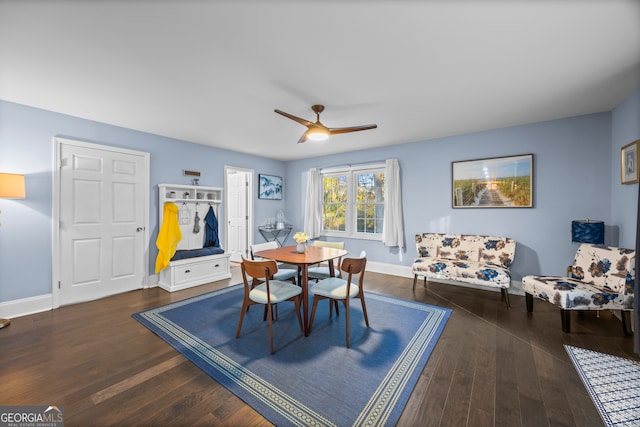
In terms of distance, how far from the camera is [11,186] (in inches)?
106

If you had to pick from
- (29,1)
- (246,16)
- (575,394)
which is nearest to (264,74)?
(246,16)

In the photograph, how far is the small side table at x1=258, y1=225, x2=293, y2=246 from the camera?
19.5ft

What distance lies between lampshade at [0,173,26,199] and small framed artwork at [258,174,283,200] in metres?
3.68

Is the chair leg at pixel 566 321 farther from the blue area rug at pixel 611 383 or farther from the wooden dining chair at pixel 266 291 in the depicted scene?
the wooden dining chair at pixel 266 291

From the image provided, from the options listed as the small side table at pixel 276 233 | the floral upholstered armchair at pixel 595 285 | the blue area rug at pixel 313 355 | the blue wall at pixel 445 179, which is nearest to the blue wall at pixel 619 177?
the blue wall at pixel 445 179

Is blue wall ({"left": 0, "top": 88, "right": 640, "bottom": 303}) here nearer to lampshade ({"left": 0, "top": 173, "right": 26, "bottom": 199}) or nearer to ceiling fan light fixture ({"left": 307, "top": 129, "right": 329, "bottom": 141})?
lampshade ({"left": 0, "top": 173, "right": 26, "bottom": 199})

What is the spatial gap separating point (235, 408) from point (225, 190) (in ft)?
13.5

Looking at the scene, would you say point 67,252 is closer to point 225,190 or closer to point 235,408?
point 225,190

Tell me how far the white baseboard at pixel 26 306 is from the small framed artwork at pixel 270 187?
12.3 ft

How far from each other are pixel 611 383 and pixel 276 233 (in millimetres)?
5459

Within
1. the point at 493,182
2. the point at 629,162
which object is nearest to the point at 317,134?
the point at 493,182

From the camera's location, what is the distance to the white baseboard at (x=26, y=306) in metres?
2.94

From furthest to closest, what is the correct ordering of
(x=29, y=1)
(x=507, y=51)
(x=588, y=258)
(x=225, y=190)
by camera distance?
(x=225, y=190) < (x=588, y=258) < (x=507, y=51) < (x=29, y=1)

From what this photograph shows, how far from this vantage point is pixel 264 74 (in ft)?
7.70
